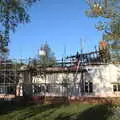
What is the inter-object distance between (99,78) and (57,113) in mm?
14242

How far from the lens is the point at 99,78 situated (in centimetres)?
3581

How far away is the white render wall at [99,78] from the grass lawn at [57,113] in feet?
32.5

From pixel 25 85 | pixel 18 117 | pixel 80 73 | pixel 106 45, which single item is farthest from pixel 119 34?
pixel 80 73

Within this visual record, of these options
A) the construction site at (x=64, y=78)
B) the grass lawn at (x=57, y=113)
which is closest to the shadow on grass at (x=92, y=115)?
the grass lawn at (x=57, y=113)

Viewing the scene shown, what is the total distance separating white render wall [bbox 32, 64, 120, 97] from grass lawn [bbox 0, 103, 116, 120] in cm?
991

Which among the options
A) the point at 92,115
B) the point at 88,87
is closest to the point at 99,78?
the point at 88,87

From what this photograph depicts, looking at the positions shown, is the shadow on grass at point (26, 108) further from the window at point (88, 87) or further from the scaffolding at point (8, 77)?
the window at point (88, 87)

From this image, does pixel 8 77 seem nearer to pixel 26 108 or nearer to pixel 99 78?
pixel 26 108

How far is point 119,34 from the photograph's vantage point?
1905 centimetres

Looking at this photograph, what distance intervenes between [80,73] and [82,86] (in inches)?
54.4

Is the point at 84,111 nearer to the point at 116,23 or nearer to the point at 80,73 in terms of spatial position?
the point at 116,23

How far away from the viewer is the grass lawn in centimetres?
2072

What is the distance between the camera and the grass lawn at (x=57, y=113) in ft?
68.0

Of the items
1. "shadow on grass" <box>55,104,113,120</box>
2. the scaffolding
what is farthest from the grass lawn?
the scaffolding
